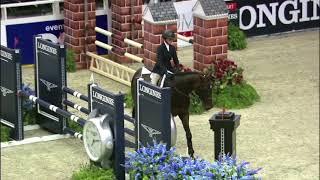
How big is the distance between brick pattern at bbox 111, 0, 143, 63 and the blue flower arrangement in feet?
28.3

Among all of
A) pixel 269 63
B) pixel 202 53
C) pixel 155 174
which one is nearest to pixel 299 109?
pixel 202 53

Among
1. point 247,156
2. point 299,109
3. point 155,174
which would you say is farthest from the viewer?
point 299,109

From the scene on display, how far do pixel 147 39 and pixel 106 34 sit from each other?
1.91 m

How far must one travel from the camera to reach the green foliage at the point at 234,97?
20047mm

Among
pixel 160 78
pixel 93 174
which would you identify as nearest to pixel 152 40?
pixel 160 78

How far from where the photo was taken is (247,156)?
17.1 metres

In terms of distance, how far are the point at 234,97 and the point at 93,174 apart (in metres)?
5.78

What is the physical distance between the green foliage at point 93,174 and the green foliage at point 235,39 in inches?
378

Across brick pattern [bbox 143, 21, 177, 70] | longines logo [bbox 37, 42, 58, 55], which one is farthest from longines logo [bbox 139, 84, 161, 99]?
brick pattern [bbox 143, 21, 177, 70]

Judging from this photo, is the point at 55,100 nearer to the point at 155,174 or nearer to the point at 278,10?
the point at 155,174

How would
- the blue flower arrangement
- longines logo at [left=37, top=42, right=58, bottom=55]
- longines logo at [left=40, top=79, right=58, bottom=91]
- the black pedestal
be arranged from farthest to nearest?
longines logo at [left=40, top=79, right=58, bottom=91] → longines logo at [left=37, top=42, right=58, bottom=55] → the black pedestal → the blue flower arrangement

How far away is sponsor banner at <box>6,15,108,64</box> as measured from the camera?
75.9ft

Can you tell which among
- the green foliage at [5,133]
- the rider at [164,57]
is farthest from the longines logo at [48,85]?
the rider at [164,57]

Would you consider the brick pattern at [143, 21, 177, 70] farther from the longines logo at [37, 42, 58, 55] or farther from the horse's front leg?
the horse's front leg
